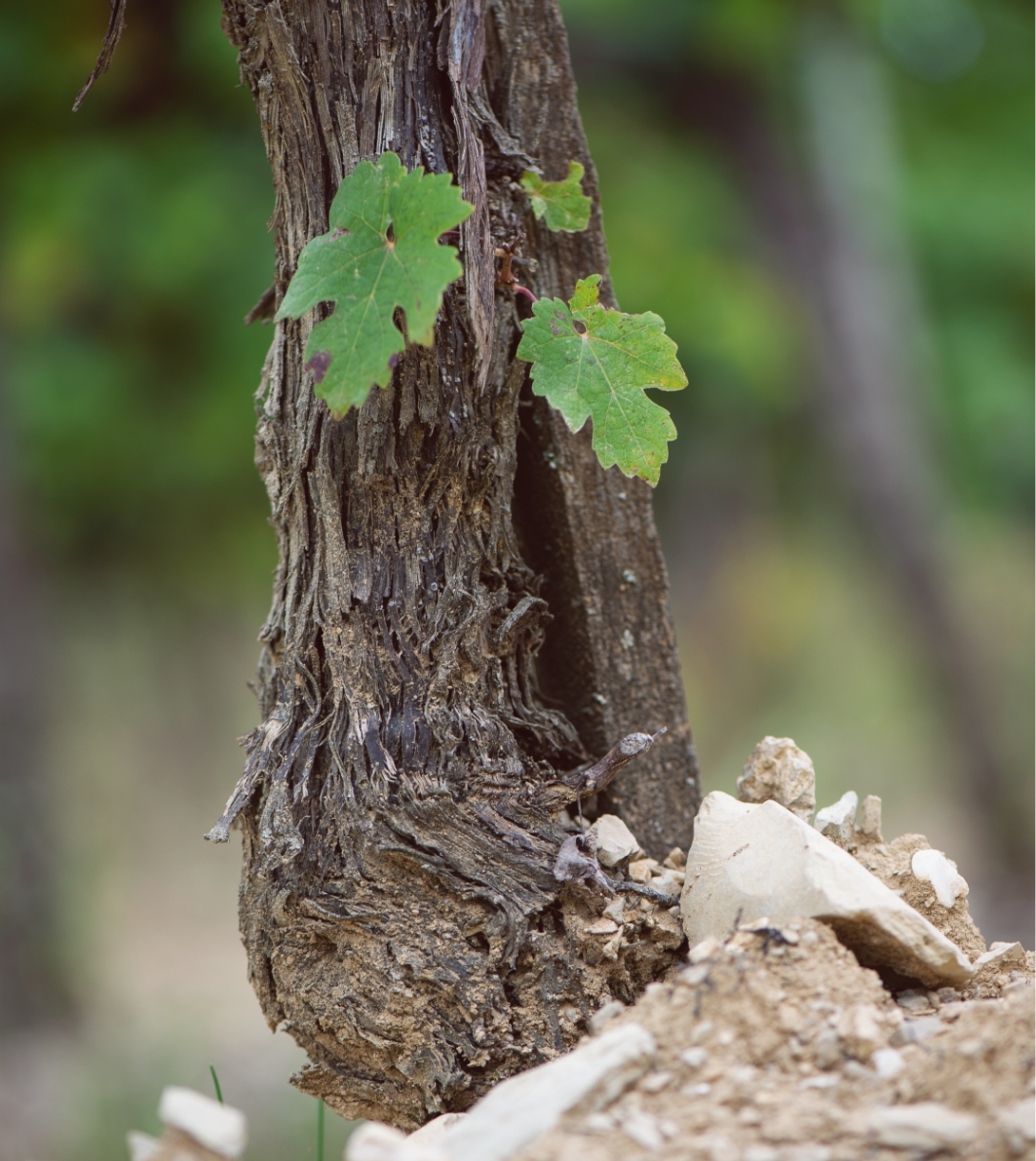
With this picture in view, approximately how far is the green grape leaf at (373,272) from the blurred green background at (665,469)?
295 centimetres

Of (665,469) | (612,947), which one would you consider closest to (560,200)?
(612,947)

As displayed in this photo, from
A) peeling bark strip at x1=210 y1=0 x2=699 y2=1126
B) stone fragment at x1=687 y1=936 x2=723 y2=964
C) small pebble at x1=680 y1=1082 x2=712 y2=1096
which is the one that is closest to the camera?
small pebble at x1=680 y1=1082 x2=712 y2=1096

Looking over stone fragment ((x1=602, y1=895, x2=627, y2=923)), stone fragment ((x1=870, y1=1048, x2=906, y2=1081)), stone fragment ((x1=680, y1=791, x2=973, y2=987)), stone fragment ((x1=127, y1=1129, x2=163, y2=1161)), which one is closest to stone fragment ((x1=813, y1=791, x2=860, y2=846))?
stone fragment ((x1=680, y1=791, x2=973, y2=987))

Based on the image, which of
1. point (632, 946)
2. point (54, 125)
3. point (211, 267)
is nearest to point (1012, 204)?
point (211, 267)

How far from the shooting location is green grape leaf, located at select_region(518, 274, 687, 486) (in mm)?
1078

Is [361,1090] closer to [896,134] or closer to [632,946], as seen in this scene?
[632,946]

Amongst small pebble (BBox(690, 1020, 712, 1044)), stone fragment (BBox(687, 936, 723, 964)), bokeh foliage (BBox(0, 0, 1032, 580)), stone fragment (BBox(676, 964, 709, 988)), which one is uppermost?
bokeh foliage (BBox(0, 0, 1032, 580))

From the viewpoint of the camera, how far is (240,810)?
1107 millimetres

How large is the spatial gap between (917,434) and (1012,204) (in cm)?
147

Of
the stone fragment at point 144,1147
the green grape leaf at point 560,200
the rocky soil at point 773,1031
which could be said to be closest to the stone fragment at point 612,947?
the rocky soil at point 773,1031

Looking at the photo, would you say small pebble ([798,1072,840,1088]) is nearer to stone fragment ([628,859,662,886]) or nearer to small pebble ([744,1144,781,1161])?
small pebble ([744,1144,781,1161])

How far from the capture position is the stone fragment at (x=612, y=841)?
1.15 m

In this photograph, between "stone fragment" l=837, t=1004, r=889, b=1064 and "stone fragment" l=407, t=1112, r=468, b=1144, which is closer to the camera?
"stone fragment" l=837, t=1004, r=889, b=1064

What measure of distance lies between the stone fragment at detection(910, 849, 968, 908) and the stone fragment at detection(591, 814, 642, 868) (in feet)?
1.00
